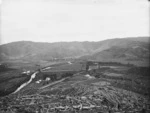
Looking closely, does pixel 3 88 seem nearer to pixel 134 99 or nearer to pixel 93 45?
pixel 134 99

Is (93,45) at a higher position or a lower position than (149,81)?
higher

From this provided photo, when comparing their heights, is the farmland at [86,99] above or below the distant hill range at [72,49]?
below

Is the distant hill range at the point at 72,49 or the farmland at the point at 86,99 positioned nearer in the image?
the farmland at the point at 86,99

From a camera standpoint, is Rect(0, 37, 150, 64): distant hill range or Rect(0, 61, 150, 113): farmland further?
Rect(0, 37, 150, 64): distant hill range

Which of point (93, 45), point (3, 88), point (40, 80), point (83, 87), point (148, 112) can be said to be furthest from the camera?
point (93, 45)

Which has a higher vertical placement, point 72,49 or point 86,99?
point 72,49

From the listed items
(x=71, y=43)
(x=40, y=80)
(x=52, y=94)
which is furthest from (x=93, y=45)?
(x=52, y=94)

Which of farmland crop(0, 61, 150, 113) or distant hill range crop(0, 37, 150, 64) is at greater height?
distant hill range crop(0, 37, 150, 64)

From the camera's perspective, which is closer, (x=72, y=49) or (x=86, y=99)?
(x=86, y=99)
